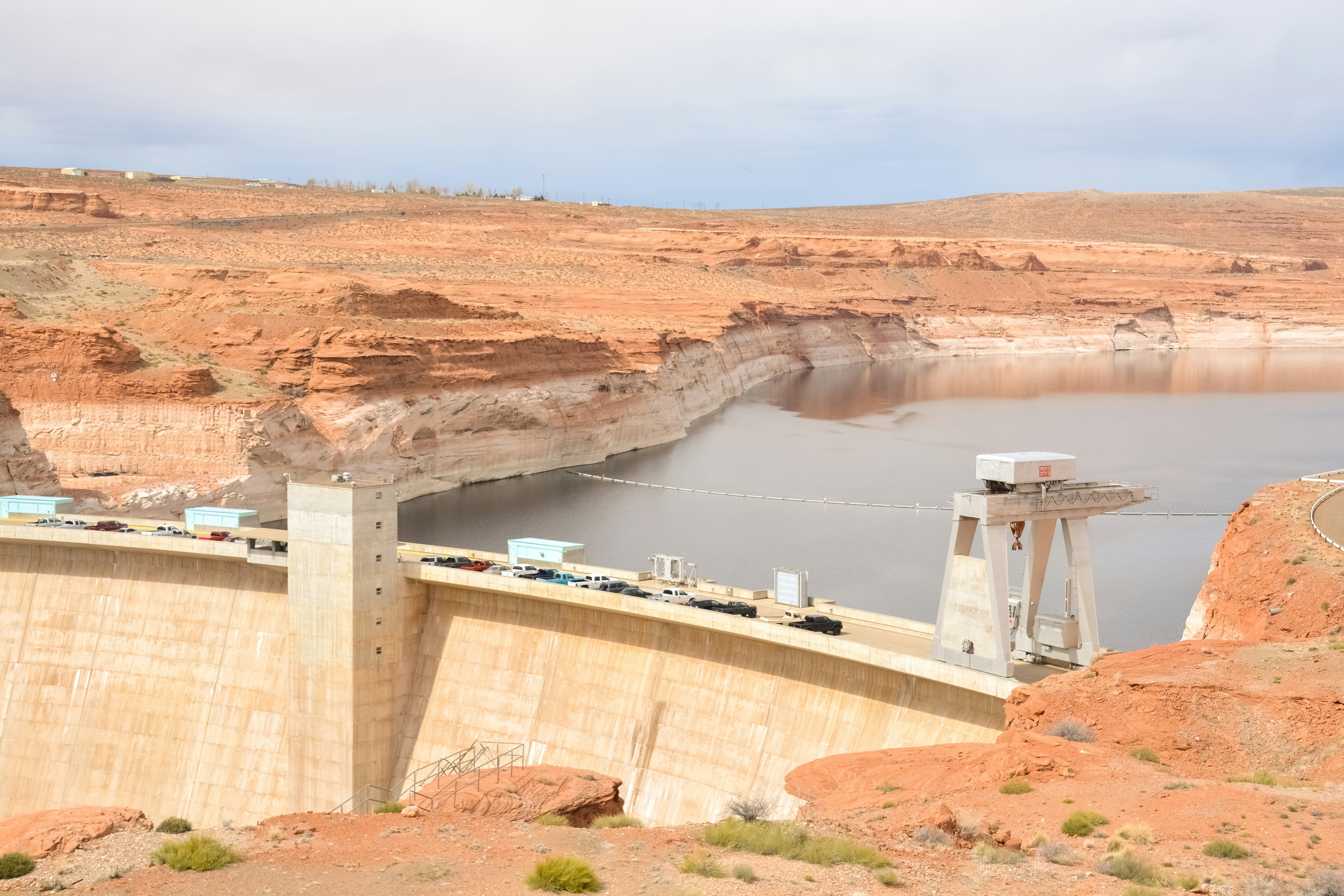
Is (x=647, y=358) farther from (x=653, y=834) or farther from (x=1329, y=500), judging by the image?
(x=653, y=834)

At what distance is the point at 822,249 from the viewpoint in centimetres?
16350

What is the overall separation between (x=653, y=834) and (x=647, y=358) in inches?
2663

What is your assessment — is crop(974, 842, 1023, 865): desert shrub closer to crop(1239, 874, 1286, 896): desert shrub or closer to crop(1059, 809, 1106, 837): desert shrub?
crop(1059, 809, 1106, 837): desert shrub

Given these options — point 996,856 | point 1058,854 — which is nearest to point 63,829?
point 996,856

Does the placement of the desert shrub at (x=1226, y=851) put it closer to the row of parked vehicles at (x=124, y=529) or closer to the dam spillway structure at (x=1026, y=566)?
the dam spillway structure at (x=1026, y=566)

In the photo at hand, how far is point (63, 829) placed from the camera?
1738 centimetres

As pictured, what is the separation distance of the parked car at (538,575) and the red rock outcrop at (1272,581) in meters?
14.3

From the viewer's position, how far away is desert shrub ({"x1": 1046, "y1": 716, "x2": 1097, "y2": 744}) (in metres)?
18.9

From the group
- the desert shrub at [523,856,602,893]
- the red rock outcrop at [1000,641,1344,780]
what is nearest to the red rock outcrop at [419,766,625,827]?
the desert shrub at [523,856,602,893]

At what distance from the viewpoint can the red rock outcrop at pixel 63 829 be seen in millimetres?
16812

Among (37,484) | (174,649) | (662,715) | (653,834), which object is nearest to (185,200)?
(37,484)

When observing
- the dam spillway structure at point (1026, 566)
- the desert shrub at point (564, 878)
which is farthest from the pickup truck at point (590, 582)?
the desert shrub at point (564, 878)

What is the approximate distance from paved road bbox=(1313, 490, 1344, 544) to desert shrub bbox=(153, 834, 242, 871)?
22574 millimetres

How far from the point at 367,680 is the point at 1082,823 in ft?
63.5
